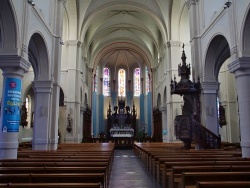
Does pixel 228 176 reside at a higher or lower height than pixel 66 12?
lower

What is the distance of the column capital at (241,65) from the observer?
301 inches

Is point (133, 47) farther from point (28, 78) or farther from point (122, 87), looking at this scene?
point (28, 78)

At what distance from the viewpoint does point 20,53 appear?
777cm

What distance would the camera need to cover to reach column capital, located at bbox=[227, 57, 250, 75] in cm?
764

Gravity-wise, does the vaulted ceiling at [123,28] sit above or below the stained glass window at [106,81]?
above

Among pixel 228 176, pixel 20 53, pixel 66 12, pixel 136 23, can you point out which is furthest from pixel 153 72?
pixel 228 176

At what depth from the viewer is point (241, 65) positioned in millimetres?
7660

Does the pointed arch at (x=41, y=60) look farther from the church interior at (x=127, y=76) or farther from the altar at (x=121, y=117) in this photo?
the altar at (x=121, y=117)

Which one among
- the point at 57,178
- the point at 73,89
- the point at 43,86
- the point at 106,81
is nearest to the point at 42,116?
the point at 43,86

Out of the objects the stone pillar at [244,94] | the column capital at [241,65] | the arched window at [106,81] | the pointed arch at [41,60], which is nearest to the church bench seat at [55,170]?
the stone pillar at [244,94]

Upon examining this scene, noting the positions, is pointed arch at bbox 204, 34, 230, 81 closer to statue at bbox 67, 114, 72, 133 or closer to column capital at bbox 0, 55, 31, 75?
column capital at bbox 0, 55, 31, 75

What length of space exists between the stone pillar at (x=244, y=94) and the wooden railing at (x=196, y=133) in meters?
2.40

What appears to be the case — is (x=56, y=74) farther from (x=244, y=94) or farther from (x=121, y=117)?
(x=121, y=117)

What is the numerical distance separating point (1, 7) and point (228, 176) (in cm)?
709
